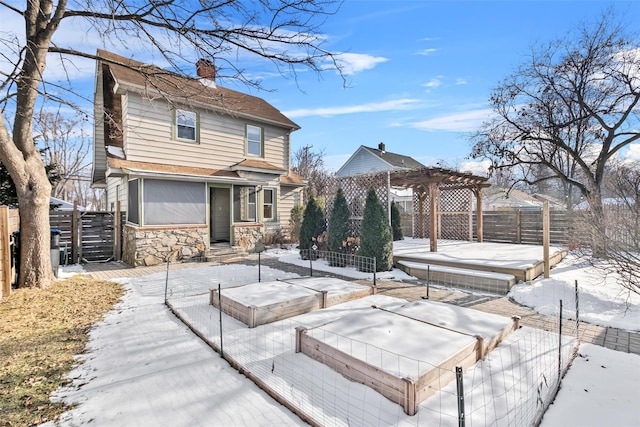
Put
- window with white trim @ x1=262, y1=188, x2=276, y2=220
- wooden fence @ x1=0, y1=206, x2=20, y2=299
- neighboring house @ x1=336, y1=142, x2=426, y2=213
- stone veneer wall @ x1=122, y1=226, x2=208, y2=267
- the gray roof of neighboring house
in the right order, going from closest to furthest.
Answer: wooden fence @ x1=0, y1=206, x2=20, y2=299 < stone veneer wall @ x1=122, y1=226, x2=208, y2=267 < window with white trim @ x1=262, y1=188, x2=276, y2=220 < neighboring house @ x1=336, y1=142, x2=426, y2=213 < the gray roof of neighboring house

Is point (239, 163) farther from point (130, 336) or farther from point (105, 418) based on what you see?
point (105, 418)

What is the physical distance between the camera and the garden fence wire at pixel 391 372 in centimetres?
235

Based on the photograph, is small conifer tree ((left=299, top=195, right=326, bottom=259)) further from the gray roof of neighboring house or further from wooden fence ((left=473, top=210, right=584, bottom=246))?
the gray roof of neighboring house

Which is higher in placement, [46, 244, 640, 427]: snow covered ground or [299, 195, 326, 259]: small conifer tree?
[299, 195, 326, 259]: small conifer tree

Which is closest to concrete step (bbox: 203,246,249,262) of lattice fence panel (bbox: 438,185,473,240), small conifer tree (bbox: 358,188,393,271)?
small conifer tree (bbox: 358,188,393,271)

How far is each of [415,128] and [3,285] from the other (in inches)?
874

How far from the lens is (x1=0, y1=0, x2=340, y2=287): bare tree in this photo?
5285 millimetres

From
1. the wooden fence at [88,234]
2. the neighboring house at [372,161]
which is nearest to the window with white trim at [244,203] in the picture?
the wooden fence at [88,234]

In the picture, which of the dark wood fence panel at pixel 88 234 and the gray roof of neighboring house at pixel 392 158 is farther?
the gray roof of neighboring house at pixel 392 158

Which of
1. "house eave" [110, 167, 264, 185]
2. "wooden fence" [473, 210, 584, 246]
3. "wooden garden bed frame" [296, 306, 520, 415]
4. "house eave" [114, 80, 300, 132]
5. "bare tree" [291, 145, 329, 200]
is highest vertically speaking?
"bare tree" [291, 145, 329, 200]

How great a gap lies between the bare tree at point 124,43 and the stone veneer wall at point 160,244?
268 centimetres

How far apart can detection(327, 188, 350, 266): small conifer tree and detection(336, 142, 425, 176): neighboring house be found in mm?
12389

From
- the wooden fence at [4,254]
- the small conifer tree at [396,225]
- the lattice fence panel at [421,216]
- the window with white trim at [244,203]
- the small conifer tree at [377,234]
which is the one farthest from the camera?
the lattice fence panel at [421,216]

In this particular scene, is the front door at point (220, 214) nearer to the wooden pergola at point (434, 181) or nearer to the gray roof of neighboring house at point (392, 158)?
the wooden pergola at point (434, 181)
